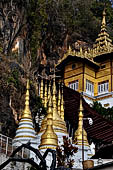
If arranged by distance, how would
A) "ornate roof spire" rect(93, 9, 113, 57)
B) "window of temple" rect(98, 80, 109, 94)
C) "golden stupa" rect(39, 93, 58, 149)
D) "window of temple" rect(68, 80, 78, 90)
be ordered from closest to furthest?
"golden stupa" rect(39, 93, 58, 149), "window of temple" rect(68, 80, 78, 90), "window of temple" rect(98, 80, 109, 94), "ornate roof spire" rect(93, 9, 113, 57)

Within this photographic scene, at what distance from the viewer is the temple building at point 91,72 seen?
45125 millimetres

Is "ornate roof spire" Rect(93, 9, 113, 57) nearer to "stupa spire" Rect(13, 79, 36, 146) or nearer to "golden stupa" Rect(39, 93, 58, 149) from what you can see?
"stupa spire" Rect(13, 79, 36, 146)

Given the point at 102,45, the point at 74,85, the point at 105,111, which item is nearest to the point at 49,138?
the point at 105,111

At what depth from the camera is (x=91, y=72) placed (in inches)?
1832

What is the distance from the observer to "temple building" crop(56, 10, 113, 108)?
45.1m

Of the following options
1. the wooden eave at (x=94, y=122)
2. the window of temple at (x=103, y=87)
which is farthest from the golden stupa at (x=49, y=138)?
the window of temple at (x=103, y=87)

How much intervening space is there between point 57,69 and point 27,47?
6.56 m

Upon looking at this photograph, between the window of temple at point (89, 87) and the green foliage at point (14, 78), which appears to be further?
the window of temple at point (89, 87)

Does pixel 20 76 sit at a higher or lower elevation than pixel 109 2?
lower

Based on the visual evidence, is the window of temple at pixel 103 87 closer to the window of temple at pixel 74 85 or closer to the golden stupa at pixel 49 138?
the window of temple at pixel 74 85

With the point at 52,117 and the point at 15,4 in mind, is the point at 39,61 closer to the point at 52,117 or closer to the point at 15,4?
the point at 15,4

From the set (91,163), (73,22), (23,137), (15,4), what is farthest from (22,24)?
(91,163)

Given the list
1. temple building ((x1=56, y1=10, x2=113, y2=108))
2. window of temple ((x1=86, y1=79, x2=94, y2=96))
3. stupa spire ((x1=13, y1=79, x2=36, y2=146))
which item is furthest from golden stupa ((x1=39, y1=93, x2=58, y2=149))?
window of temple ((x1=86, y1=79, x2=94, y2=96))

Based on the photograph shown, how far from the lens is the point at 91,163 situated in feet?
43.7
